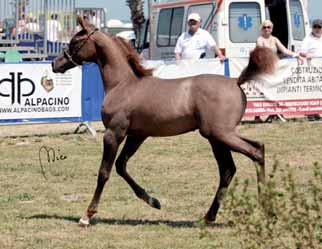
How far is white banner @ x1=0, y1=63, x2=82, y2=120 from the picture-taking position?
→ 16781 millimetres

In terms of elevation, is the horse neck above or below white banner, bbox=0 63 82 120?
above

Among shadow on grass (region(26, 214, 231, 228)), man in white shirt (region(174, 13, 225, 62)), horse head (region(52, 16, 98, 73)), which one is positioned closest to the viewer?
shadow on grass (region(26, 214, 231, 228))

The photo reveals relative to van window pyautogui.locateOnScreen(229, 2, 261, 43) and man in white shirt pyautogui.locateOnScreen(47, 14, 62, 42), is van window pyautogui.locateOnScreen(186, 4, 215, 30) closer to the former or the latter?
van window pyautogui.locateOnScreen(229, 2, 261, 43)

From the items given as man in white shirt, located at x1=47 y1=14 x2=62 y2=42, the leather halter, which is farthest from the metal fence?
the leather halter

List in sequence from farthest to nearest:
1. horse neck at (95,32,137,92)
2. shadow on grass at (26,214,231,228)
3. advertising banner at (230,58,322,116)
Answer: advertising banner at (230,58,322,116)
horse neck at (95,32,137,92)
shadow on grass at (26,214,231,228)

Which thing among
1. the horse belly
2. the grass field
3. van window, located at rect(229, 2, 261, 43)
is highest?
van window, located at rect(229, 2, 261, 43)

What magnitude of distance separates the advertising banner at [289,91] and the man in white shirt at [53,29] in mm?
8531

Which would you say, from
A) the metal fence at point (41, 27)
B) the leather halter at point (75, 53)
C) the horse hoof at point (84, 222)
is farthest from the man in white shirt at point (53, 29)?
the horse hoof at point (84, 222)

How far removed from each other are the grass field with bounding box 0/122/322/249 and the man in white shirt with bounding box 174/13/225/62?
165 centimetres

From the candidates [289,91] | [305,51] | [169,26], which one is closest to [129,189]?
[289,91]

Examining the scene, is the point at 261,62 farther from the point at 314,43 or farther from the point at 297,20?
the point at 297,20

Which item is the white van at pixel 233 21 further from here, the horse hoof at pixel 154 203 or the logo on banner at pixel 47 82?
the horse hoof at pixel 154 203

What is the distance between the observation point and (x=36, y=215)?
995 centimetres

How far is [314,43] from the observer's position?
19.5 m
